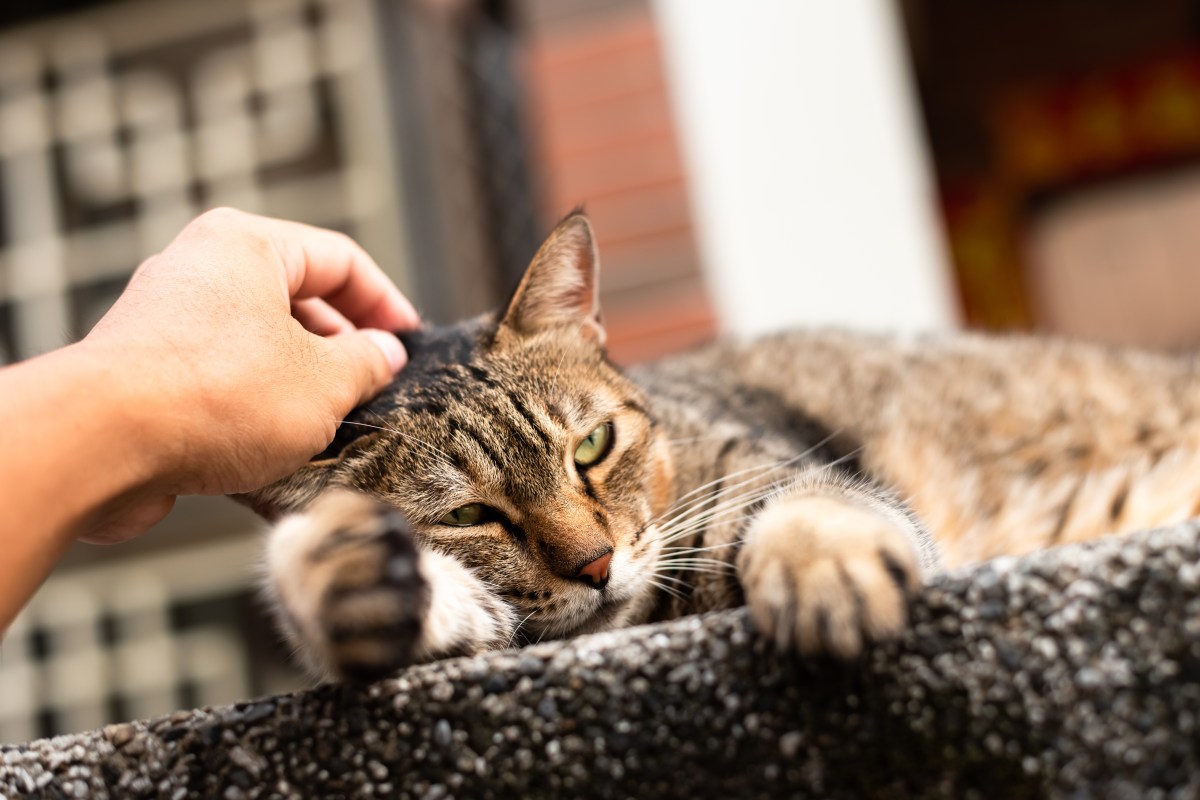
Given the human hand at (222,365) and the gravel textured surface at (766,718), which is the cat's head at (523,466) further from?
the gravel textured surface at (766,718)

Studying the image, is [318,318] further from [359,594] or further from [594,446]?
[359,594]

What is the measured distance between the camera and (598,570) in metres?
0.95

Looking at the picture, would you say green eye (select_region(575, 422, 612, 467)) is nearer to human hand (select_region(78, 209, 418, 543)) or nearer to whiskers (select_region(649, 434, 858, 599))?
whiskers (select_region(649, 434, 858, 599))

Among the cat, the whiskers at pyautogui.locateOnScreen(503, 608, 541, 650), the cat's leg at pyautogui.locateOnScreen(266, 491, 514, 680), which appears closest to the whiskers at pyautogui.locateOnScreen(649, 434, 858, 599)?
the cat

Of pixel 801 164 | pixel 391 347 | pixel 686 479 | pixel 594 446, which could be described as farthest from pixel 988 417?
pixel 801 164

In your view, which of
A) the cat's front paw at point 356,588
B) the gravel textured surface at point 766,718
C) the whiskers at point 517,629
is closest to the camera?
the gravel textured surface at point 766,718

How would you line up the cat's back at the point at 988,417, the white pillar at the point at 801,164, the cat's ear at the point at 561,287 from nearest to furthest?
the cat's ear at the point at 561,287 < the cat's back at the point at 988,417 < the white pillar at the point at 801,164

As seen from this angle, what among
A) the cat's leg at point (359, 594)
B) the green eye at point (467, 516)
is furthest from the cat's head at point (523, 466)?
the cat's leg at point (359, 594)

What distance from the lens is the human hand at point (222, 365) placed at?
758 mm

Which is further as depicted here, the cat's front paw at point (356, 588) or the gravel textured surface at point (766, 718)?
the cat's front paw at point (356, 588)

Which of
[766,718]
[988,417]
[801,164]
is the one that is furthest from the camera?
[801,164]

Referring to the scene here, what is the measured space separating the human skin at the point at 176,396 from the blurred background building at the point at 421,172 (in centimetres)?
149

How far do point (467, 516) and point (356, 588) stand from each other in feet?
0.92

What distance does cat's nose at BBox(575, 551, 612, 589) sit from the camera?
0.94 meters
